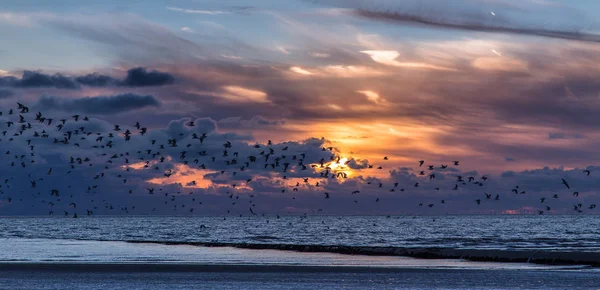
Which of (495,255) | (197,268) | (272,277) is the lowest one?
(197,268)

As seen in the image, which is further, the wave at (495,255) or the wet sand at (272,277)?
the wave at (495,255)

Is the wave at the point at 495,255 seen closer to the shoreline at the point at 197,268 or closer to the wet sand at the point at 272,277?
the shoreline at the point at 197,268

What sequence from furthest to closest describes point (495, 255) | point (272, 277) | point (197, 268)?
point (495, 255), point (197, 268), point (272, 277)

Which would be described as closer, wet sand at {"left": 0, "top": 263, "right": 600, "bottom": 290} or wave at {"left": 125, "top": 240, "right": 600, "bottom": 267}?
wet sand at {"left": 0, "top": 263, "right": 600, "bottom": 290}

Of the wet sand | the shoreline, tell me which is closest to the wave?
the shoreline

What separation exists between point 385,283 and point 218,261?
25187 mm

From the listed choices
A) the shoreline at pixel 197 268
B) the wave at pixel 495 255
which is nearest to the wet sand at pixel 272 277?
the shoreline at pixel 197 268

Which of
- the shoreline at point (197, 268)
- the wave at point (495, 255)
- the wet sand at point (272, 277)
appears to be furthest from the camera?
the wave at point (495, 255)

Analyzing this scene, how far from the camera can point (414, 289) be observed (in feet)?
142

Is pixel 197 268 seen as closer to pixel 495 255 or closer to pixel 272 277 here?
pixel 272 277

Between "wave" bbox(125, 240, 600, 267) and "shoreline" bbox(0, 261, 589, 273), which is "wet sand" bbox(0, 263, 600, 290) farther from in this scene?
"wave" bbox(125, 240, 600, 267)

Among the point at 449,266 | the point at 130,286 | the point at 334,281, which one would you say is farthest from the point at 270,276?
the point at 449,266

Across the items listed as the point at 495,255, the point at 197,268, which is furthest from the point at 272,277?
the point at 495,255

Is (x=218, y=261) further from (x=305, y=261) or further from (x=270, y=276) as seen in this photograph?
(x=270, y=276)
